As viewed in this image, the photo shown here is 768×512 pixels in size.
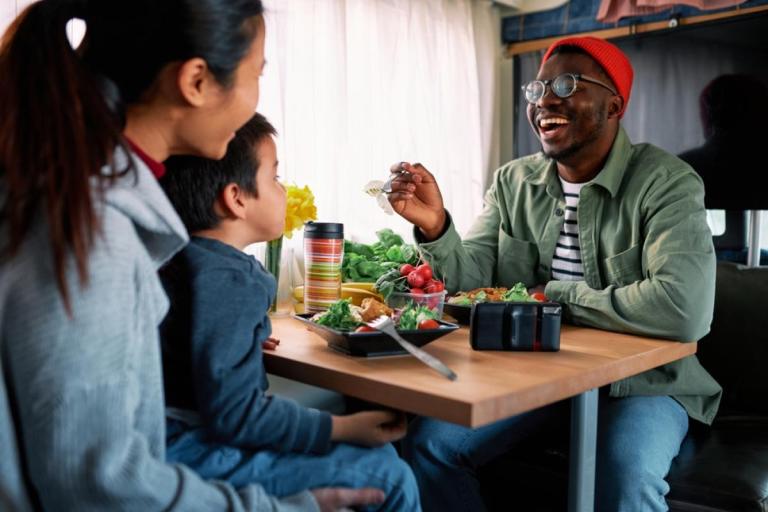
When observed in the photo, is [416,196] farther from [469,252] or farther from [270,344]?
[270,344]

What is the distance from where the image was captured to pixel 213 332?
107cm

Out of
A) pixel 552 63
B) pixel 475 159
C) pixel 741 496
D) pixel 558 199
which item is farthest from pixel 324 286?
pixel 475 159

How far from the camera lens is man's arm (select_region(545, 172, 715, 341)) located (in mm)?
1575

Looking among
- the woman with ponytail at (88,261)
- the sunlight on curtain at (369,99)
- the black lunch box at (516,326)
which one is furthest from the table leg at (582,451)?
the sunlight on curtain at (369,99)

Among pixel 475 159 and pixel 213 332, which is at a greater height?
pixel 475 159

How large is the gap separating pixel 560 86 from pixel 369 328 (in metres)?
0.94

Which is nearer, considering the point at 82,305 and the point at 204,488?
the point at 82,305

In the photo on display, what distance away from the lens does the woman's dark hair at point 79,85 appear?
0.81 m

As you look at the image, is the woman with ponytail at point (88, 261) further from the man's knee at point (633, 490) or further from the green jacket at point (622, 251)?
the green jacket at point (622, 251)

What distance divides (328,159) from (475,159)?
2.70ft

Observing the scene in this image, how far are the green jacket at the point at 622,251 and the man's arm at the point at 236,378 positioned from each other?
0.79m

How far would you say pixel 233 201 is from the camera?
125cm

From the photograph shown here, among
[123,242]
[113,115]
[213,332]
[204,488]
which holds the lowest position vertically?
[204,488]

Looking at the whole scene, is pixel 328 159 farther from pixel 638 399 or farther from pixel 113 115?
pixel 113 115
